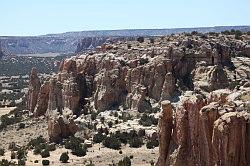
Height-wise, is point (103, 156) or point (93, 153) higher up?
point (103, 156)

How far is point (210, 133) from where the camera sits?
24.7 meters

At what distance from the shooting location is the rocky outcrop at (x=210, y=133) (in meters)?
22.9

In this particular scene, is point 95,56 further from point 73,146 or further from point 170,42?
point 73,146

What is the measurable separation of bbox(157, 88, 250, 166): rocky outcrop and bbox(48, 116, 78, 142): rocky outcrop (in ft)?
106

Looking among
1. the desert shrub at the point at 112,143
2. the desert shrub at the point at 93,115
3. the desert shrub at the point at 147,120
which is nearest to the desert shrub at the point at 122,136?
the desert shrub at the point at 112,143

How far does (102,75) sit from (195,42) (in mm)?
14057

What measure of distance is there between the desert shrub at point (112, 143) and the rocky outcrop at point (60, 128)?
16.8ft

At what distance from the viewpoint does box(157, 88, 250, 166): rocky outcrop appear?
75.2 feet

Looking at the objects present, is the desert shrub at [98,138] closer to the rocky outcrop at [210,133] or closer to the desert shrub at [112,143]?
the desert shrub at [112,143]

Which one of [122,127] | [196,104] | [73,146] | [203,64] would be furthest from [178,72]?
[196,104]

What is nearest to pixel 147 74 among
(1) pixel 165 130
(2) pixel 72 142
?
(2) pixel 72 142

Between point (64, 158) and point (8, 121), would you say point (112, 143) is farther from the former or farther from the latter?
point (8, 121)

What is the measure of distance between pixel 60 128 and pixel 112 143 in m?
6.93

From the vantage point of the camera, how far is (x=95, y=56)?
79.1 m
